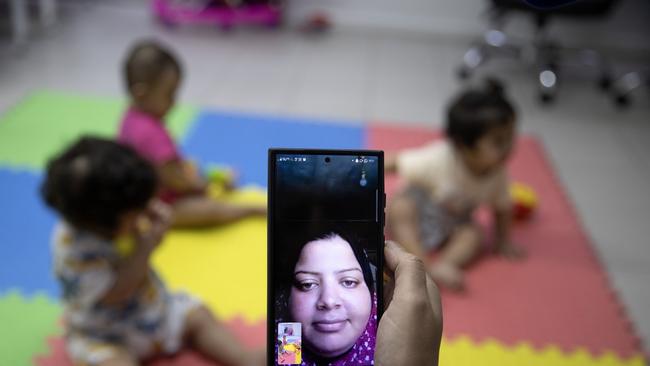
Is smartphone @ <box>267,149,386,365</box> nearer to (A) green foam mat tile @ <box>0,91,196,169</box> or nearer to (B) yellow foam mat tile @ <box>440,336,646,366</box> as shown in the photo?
(B) yellow foam mat tile @ <box>440,336,646,366</box>

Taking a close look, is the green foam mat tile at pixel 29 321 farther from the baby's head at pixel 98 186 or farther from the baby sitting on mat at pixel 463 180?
the baby sitting on mat at pixel 463 180

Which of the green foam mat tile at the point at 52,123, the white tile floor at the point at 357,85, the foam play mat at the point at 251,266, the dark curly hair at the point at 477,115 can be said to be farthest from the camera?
the white tile floor at the point at 357,85

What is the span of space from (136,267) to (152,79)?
66cm

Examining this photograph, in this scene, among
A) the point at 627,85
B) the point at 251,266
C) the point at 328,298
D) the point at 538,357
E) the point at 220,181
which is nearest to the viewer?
the point at 328,298

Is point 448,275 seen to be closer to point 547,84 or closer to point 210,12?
point 547,84

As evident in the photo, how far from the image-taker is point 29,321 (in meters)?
1.32

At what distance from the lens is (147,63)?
5.47ft

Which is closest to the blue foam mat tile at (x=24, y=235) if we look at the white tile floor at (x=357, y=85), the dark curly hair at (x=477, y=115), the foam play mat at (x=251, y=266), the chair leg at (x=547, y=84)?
the foam play mat at (x=251, y=266)

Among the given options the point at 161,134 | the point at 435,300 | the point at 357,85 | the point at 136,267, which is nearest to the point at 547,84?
the point at 357,85

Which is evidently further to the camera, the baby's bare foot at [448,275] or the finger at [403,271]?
the baby's bare foot at [448,275]

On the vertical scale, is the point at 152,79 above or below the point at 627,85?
below

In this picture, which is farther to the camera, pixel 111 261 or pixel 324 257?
pixel 111 261

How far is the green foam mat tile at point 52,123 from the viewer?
6.50 ft

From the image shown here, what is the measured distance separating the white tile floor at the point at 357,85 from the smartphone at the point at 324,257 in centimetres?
142
